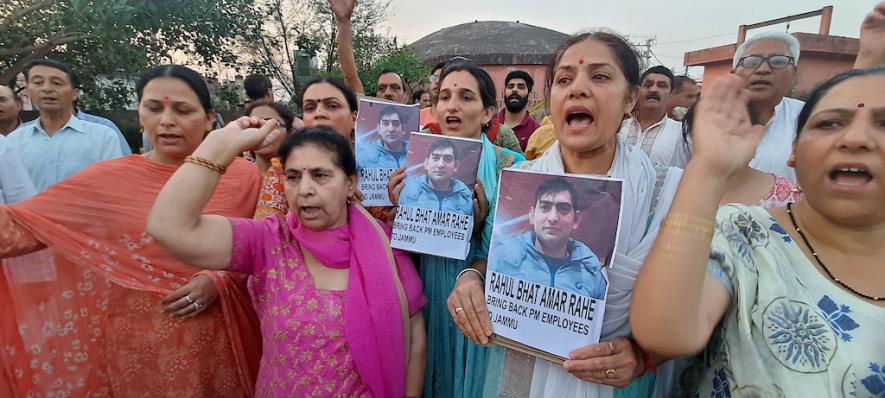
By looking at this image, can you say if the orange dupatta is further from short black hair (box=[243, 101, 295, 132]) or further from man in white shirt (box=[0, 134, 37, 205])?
short black hair (box=[243, 101, 295, 132])

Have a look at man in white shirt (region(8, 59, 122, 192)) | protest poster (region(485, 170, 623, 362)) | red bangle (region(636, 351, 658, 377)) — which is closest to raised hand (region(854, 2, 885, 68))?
protest poster (region(485, 170, 623, 362))

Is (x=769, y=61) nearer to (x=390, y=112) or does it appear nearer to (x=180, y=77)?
(x=390, y=112)

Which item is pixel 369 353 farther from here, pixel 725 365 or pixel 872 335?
pixel 872 335

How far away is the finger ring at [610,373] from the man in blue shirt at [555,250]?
254 millimetres

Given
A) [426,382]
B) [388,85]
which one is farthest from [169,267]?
[388,85]

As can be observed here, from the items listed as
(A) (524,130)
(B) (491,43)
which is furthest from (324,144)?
(B) (491,43)

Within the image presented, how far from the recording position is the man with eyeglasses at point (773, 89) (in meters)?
2.65

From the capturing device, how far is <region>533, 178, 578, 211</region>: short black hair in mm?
1467

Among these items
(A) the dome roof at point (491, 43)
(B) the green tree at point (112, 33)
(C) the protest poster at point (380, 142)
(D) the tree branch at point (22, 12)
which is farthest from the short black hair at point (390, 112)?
(A) the dome roof at point (491, 43)

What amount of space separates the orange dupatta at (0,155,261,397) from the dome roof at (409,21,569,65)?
46.2ft

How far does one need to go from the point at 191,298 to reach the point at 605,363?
189cm

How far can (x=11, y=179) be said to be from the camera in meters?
2.79

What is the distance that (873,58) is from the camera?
2.24 metres

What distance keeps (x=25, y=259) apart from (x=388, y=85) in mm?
3845
